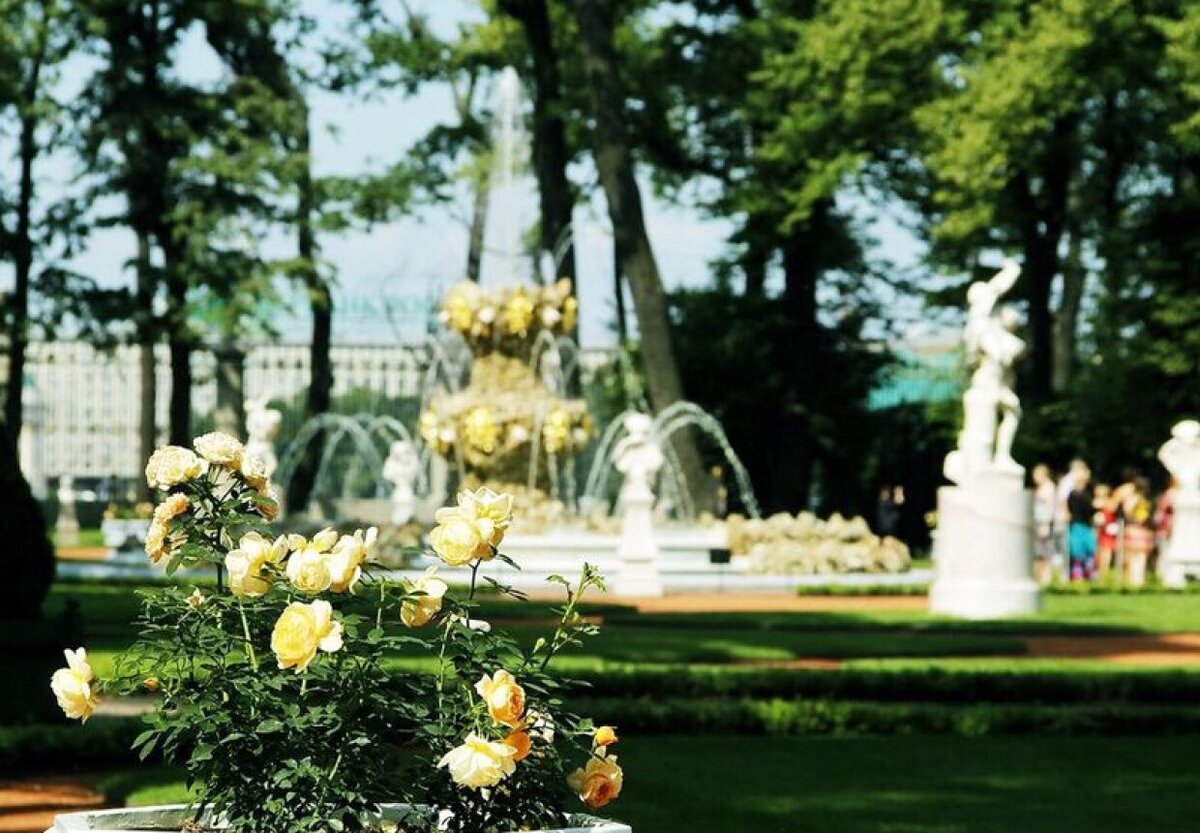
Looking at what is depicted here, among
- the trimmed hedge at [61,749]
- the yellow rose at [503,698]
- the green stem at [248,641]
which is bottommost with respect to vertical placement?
the trimmed hedge at [61,749]

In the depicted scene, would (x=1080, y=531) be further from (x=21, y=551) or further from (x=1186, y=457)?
(x=21, y=551)

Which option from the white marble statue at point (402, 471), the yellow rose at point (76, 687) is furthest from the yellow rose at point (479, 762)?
the white marble statue at point (402, 471)

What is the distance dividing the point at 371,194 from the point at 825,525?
45.8 feet

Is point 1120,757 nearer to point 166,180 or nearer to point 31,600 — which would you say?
point 31,600

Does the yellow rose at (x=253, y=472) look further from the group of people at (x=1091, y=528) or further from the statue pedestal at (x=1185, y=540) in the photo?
the statue pedestal at (x=1185, y=540)

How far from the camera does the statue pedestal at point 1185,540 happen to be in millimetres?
31672

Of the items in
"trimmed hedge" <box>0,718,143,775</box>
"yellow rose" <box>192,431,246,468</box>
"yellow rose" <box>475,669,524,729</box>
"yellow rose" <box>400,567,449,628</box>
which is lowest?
"trimmed hedge" <box>0,718,143,775</box>

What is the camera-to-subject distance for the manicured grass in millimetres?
10031

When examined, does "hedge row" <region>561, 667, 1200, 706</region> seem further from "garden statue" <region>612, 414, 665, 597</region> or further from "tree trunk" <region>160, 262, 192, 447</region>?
"tree trunk" <region>160, 262, 192, 447</region>

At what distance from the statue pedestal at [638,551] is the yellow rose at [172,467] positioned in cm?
2124

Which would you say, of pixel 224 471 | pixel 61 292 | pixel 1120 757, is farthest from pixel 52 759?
pixel 61 292

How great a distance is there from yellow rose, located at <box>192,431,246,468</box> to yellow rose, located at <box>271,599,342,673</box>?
69 cm

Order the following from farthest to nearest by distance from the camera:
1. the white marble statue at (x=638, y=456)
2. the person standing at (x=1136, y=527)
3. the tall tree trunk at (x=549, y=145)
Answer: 1. the tall tree trunk at (x=549, y=145)
2. the person standing at (x=1136, y=527)
3. the white marble statue at (x=638, y=456)

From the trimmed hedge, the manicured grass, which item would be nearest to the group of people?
the manicured grass
